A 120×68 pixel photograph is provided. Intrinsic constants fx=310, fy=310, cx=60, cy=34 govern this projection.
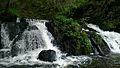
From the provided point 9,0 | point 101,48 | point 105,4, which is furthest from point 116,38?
point 9,0

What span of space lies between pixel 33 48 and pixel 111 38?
5646 millimetres

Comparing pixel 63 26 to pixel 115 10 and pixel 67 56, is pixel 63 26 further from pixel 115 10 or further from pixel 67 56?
pixel 115 10

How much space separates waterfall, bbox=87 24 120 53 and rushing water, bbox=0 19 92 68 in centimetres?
323

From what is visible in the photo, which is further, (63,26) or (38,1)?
(38,1)

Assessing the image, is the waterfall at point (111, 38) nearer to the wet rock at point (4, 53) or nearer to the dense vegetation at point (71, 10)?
the dense vegetation at point (71, 10)

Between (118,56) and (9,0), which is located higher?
(9,0)

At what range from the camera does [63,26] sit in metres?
18.1

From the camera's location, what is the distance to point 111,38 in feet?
64.8

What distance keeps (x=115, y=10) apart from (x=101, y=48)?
666 cm

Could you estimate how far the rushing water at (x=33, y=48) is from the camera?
14.5 m

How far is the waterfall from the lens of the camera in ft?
60.6

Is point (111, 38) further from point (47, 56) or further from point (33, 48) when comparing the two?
point (47, 56)

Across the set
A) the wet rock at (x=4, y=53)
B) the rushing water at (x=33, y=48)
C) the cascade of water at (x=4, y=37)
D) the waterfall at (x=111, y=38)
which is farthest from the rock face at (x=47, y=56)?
the waterfall at (x=111, y=38)

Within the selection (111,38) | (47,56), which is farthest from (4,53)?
(111,38)
